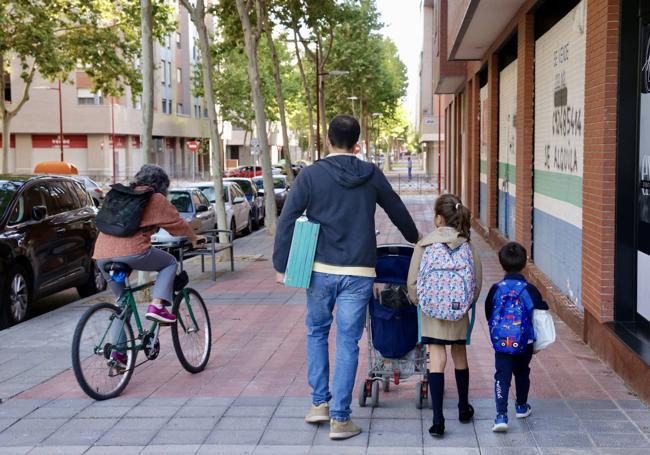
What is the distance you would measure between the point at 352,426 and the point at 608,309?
2.77 meters

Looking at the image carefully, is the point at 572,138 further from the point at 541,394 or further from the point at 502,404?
the point at 502,404

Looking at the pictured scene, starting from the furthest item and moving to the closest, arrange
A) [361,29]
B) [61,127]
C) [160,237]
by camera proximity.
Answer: [61,127], [361,29], [160,237]

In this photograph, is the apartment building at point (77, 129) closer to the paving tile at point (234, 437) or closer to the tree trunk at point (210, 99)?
the tree trunk at point (210, 99)

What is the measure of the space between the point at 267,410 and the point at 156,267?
143cm

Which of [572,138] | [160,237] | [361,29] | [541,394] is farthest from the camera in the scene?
[361,29]

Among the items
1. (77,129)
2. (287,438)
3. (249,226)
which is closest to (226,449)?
(287,438)

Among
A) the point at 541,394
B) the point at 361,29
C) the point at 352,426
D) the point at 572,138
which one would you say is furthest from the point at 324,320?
the point at 361,29

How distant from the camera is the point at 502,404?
18.0 ft

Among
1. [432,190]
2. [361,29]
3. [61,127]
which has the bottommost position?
[432,190]

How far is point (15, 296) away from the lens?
1063 cm

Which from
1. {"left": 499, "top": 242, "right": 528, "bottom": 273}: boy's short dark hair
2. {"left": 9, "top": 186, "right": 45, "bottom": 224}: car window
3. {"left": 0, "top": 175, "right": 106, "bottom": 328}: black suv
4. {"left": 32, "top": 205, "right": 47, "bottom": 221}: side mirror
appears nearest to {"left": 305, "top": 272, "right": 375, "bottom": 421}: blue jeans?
{"left": 499, "top": 242, "right": 528, "bottom": 273}: boy's short dark hair

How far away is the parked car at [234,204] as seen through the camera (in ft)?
76.4

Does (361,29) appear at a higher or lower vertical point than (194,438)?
higher

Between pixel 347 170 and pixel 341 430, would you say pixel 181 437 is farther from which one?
pixel 347 170
